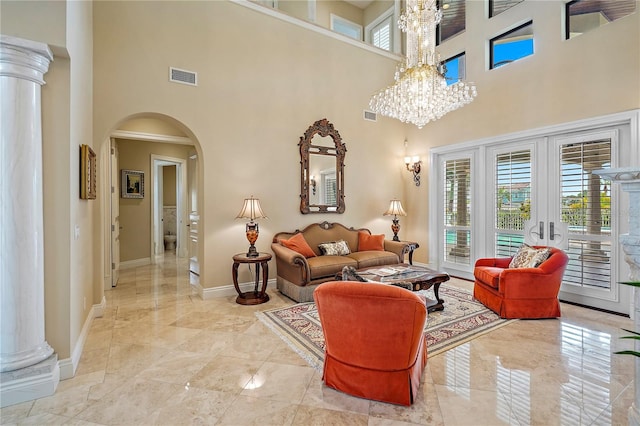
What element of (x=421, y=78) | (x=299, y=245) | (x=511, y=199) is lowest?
(x=299, y=245)

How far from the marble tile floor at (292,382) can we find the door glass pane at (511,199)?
1643mm

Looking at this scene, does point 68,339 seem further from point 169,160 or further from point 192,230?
point 169,160

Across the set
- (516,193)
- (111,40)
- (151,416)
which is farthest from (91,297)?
(516,193)

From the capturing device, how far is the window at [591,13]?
3.80 meters

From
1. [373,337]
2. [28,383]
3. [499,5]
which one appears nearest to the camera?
[373,337]

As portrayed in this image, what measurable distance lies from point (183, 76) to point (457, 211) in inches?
200

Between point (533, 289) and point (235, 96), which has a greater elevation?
point (235, 96)

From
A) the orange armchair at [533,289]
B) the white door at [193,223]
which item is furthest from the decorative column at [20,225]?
the orange armchair at [533,289]

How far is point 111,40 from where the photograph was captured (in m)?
3.87

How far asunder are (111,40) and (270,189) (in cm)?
277

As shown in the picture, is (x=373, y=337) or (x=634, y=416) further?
(x=373, y=337)

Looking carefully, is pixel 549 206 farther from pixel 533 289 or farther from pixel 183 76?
pixel 183 76

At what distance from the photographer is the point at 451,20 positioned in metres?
5.93

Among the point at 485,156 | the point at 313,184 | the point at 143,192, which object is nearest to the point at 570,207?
the point at 485,156
